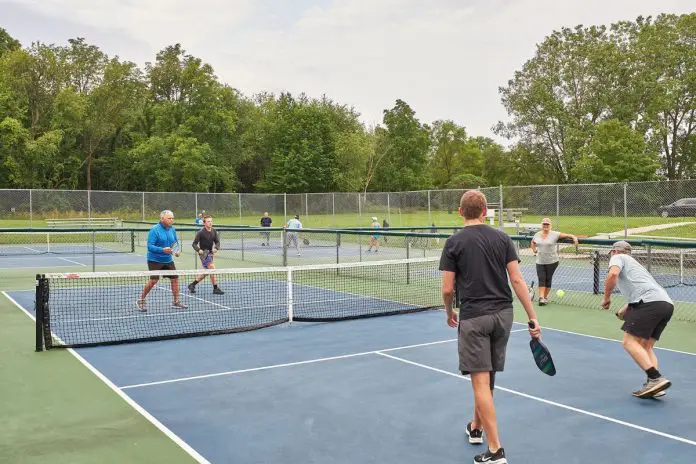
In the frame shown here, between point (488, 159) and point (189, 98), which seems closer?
point (189, 98)

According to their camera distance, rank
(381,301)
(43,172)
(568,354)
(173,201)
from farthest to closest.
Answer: (43,172) < (173,201) < (381,301) < (568,354)

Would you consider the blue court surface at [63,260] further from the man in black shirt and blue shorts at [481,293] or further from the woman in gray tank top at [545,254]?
the man in black shirt and blue shorts at [481,293]

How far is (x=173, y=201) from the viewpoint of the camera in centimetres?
3659

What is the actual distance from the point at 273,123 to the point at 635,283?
65091 mm

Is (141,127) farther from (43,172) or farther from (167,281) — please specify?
(167,281)

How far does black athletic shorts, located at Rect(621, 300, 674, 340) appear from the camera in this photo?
256 inches

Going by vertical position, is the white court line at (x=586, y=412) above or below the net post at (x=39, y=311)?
below

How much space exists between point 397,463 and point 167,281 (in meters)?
12.6

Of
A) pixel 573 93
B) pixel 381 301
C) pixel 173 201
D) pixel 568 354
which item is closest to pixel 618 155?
pixel 573 93

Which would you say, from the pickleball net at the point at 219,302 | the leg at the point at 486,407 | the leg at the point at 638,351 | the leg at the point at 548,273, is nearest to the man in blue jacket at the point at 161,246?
the pickleball net at the point at 219,302

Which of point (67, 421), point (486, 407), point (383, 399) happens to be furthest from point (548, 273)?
point (67, 421)

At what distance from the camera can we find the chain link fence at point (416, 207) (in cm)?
2297

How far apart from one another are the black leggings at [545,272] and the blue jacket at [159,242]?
22.9ft

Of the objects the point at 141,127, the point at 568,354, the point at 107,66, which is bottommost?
the point at 568,354
